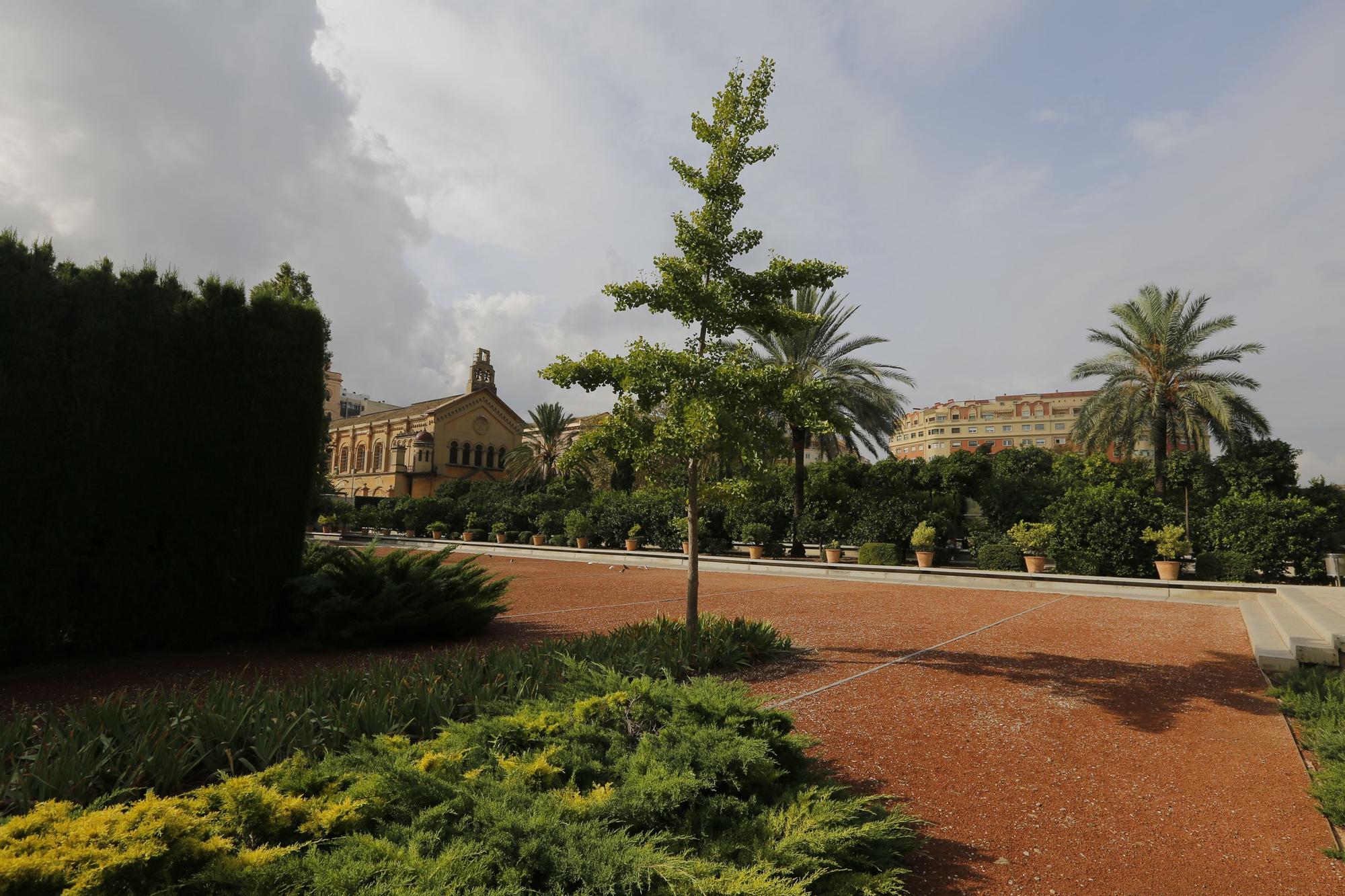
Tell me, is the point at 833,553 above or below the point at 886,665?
above

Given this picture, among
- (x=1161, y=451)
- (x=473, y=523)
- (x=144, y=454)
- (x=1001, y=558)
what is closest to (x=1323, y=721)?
(x=144, y=454)

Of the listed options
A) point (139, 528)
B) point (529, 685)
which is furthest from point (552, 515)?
point (529, 685)

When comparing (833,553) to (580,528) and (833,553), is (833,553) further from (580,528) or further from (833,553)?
(580,528)

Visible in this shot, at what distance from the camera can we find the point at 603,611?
34.4ft

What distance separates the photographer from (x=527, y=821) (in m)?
2.54

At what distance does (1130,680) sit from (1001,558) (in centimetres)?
1160

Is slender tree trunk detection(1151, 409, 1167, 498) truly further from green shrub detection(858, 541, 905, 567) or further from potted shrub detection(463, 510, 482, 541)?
potted shrub detection(463, 510, 482, 541)

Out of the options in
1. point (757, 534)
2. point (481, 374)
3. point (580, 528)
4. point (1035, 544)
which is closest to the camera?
point (1035, 544)

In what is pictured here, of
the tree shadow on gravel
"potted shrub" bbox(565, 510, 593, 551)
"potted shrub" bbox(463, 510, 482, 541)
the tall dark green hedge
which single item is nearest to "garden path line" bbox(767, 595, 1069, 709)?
the tree shadow on gravel

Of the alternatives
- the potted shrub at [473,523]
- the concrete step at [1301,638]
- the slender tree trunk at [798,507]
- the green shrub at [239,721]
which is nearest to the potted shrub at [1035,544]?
the concrete step at [1301,638]

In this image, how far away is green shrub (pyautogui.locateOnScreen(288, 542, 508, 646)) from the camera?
24.1ft

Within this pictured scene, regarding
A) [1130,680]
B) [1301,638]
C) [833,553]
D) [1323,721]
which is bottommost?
[1130,680]

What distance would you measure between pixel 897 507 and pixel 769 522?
4129 millimetres

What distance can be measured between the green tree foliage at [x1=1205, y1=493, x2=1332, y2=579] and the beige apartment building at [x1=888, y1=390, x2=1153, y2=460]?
292 ft
